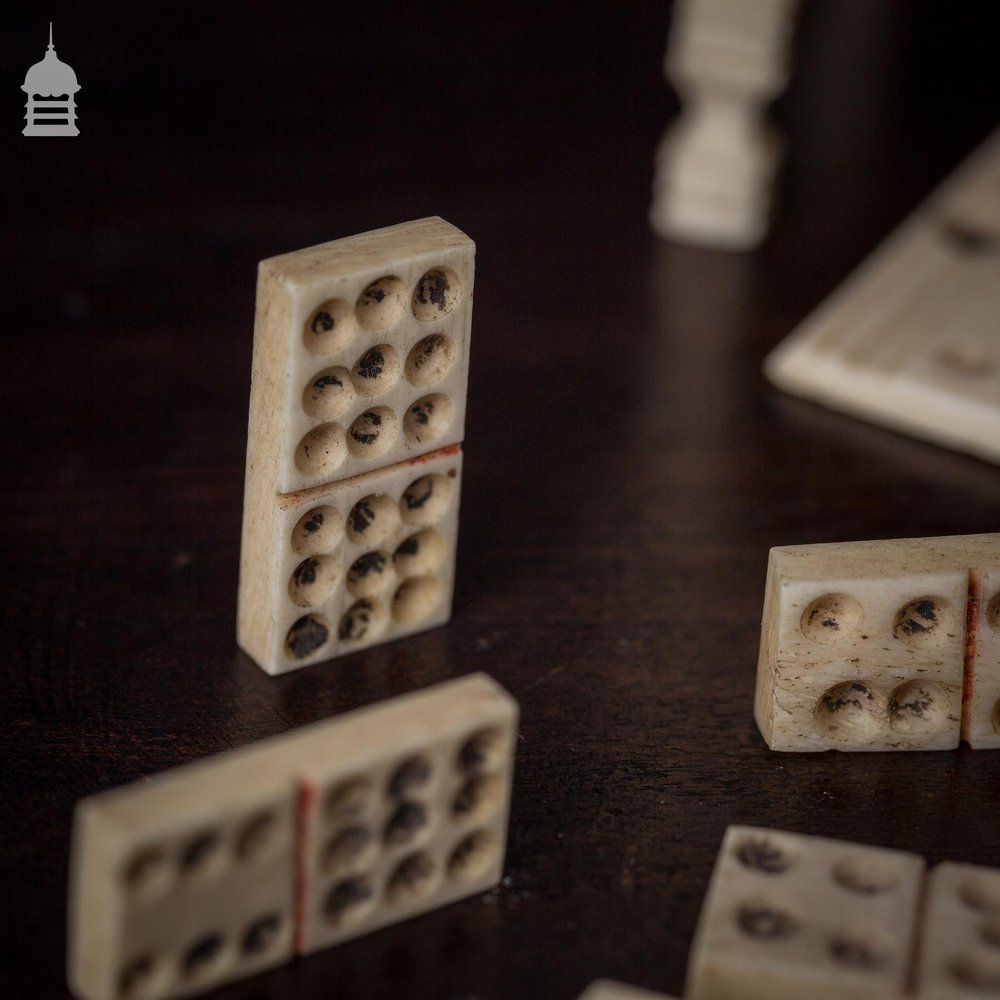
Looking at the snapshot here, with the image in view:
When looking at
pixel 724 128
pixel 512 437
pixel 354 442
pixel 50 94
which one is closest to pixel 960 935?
pixel 354 442

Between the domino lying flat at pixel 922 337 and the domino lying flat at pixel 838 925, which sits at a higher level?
the domino lying flat at pixel 922 337

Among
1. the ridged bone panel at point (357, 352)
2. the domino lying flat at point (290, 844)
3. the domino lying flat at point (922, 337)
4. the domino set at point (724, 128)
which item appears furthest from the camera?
the domino set at point (724, 128)

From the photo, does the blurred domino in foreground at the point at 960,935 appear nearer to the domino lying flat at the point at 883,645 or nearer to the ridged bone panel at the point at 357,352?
the domino lying flat at the point at 883,645

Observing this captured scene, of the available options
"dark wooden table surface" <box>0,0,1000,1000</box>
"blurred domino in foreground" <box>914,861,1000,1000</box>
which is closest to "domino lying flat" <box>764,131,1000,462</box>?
"dark wooden table surface" <box>0,0,1000,1000</box>

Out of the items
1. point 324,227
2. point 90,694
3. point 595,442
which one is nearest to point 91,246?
point 324,227

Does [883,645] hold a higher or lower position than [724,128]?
lower

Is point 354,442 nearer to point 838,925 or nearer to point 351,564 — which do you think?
point 351,564

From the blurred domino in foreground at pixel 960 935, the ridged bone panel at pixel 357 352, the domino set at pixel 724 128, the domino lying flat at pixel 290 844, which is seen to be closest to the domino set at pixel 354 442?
the ridged bone panel at pixel 357 352
